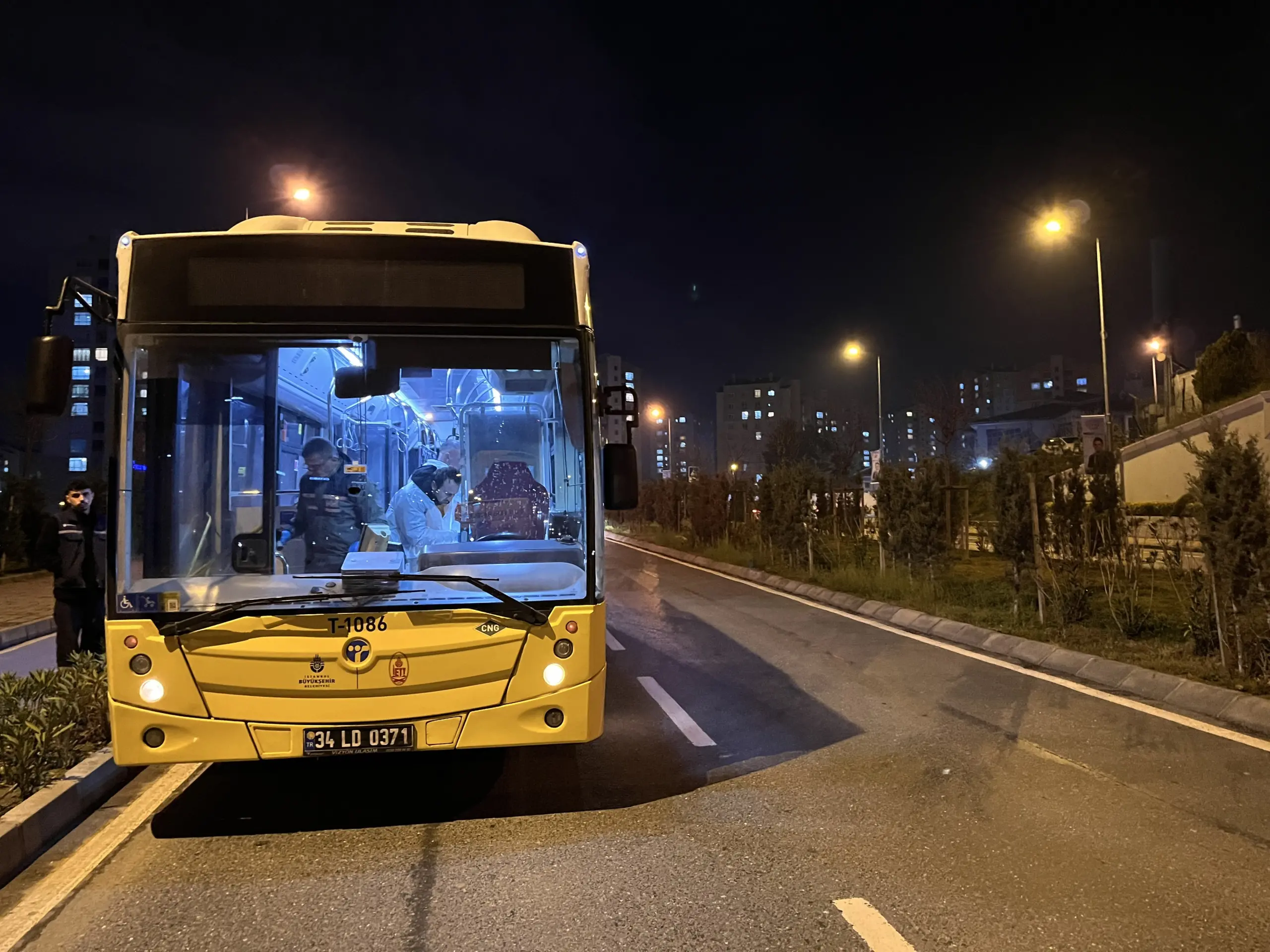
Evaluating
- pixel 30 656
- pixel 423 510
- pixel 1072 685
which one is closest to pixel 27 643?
pixel 30 656

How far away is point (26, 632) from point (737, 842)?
12.4m

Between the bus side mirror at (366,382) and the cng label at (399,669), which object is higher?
the bus side mirror at (366,382)

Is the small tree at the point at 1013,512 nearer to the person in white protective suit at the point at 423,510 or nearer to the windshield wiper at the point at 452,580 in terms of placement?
the person in white protective suit at the point at 423,510

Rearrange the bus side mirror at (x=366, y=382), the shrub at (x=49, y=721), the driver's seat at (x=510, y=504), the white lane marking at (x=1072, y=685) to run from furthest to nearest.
A: the white lane marking at (x=1072, y=685) < the driver's seat at (x=510, y=504) < the bus side mirror at (x=366, y=382) < the shrub at (x=49, y=721)

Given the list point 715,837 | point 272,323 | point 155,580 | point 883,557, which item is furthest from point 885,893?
point 883,557

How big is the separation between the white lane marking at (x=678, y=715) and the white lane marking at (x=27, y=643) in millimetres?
8525

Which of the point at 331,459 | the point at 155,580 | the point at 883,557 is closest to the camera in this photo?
the point at 155,580

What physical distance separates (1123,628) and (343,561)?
891 centimetres

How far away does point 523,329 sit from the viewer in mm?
5098

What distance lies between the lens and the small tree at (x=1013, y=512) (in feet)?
39.2

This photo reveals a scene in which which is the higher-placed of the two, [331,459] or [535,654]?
[331,459]

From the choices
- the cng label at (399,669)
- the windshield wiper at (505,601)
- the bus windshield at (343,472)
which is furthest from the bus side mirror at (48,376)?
the cng label at (399,669)

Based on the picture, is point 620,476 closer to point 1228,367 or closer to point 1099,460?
point 1099,460

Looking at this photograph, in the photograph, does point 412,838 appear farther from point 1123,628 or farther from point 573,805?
point 1123,628
